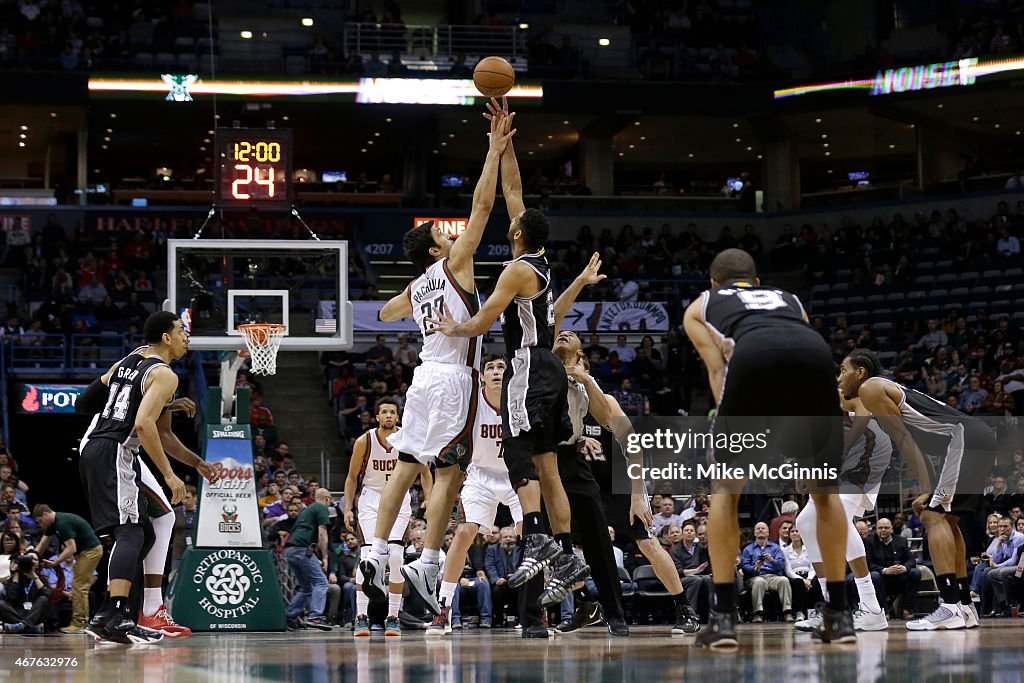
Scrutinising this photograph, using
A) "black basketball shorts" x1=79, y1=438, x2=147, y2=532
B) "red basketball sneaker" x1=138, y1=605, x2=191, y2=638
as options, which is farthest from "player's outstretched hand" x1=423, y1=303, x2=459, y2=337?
"red basketball sneaker" x1=138, y1=605, x2=191, y2=638

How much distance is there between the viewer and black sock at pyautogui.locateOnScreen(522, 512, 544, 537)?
8023 mm

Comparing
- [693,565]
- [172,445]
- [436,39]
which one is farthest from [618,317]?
[172,445]

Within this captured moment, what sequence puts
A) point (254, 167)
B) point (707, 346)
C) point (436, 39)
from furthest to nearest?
point (436, 39), point (254, 167), point (707, 346)

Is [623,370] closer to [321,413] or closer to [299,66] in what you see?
[321,413]

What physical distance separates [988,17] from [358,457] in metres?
27.1

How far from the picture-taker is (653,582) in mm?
15617

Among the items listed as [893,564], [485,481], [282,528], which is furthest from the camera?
[282,528]

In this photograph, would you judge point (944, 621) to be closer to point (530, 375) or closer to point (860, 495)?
point (860, 495)

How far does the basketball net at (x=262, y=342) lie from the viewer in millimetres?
14219

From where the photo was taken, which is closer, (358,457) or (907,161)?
(358,457)

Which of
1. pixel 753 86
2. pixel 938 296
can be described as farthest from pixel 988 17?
pixel 938 296

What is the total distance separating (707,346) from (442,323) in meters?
2.59

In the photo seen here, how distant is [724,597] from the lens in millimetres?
5832

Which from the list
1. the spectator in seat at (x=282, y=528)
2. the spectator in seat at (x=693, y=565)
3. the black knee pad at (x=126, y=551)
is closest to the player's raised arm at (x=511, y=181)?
the black knee pad at (x=126, y=551)
